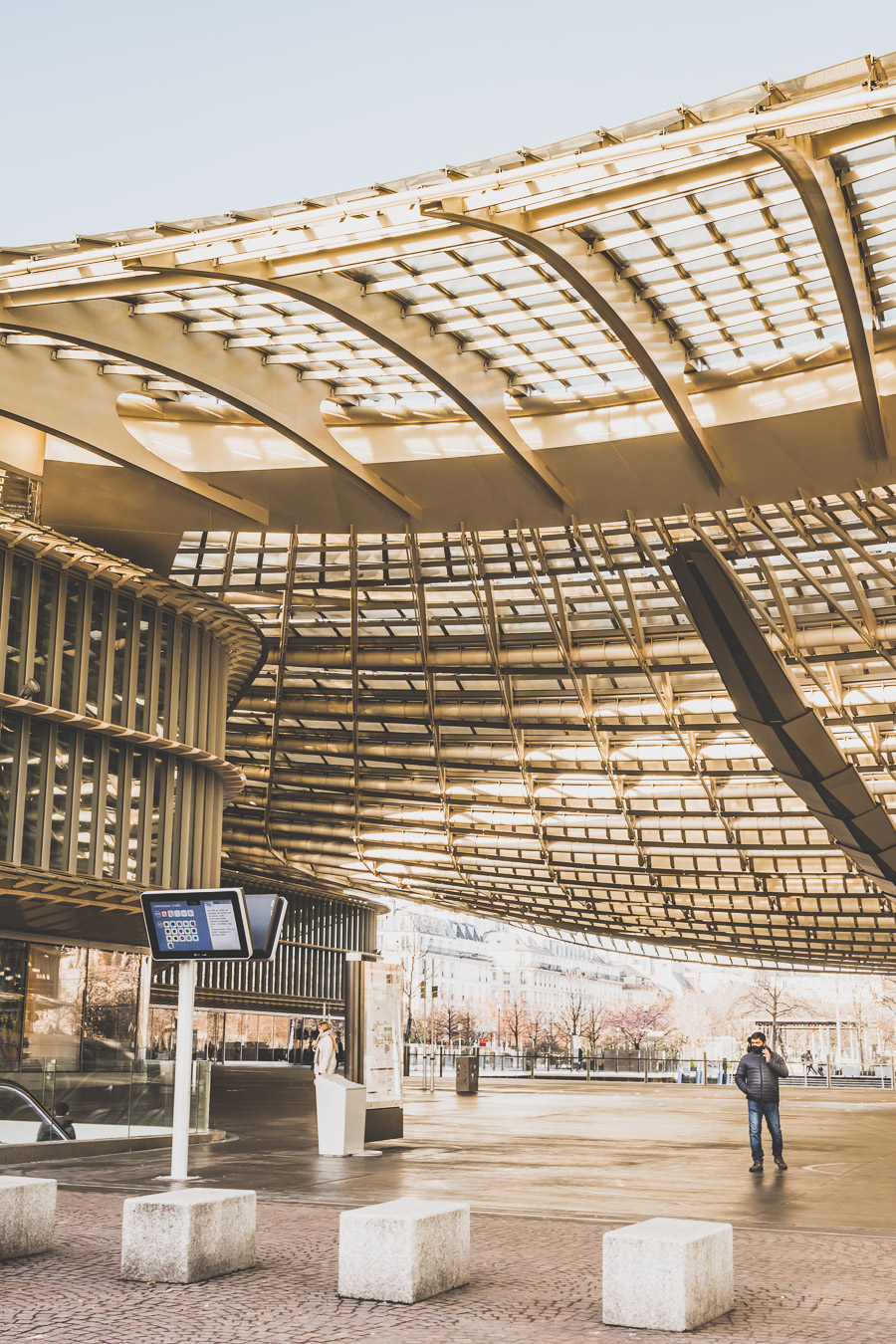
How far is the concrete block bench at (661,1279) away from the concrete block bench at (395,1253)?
119 cm

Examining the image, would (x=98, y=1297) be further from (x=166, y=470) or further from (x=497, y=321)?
(x=166, y=470)

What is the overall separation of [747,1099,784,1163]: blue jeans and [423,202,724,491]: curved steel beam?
8908 millimetres

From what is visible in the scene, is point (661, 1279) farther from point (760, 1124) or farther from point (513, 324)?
point (513, 324)

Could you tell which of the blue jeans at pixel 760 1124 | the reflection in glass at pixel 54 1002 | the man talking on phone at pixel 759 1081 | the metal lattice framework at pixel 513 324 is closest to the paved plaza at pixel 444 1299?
the blue jeans at pixel 760 1124

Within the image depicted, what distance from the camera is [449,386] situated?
16797mm

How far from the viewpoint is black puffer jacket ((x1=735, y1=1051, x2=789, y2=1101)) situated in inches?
656

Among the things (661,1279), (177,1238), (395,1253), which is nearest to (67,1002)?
(177,1238)

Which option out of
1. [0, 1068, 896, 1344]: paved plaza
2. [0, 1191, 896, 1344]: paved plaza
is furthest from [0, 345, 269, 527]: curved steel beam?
[0, 1191, 896, 1344]: paved plaza

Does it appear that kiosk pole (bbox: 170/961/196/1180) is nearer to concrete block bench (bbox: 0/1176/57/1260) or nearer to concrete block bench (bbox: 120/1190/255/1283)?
concrete block bench (bbox: 0/1176/57/1260)

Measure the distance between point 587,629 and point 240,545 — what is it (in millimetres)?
9521

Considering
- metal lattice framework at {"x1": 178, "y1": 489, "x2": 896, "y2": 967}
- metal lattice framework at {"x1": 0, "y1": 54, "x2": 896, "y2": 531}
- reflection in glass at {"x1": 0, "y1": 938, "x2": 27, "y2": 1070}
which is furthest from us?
metal lattice framework at {"x1": 178, "y1": 489, "x2": 896, "y2": 967}

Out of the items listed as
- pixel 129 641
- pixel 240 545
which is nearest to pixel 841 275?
pixel 129 641

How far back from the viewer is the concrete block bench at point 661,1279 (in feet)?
23.5

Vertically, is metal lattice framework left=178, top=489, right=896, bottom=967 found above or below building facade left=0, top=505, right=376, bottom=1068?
above
